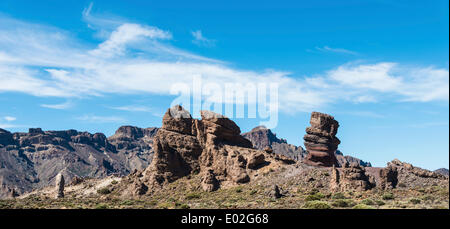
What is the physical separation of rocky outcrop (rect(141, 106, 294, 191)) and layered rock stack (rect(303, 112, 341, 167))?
4936 mm

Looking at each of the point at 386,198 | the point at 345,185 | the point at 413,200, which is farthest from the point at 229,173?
the point at 413,200

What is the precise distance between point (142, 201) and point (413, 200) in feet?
146

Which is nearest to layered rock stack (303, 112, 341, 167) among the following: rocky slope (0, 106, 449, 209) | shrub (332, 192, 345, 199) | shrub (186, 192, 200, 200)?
rocky slope (0, 106, 449, 209)

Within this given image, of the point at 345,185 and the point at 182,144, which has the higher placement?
the point at 182,144

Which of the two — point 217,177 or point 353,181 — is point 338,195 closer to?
point 353,181

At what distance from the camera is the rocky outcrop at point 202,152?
80.4 metres

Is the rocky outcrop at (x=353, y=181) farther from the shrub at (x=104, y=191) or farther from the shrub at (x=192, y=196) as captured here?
the shrub at (x=104, y=191)

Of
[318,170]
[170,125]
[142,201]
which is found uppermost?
[170,125]

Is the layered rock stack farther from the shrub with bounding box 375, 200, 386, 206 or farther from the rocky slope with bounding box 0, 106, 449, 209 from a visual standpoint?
the shrub with bounding box 375, 200, 386, 206

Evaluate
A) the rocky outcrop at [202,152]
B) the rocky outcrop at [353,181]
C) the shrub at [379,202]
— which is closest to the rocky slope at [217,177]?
the rocky outcrop at [202,152]
